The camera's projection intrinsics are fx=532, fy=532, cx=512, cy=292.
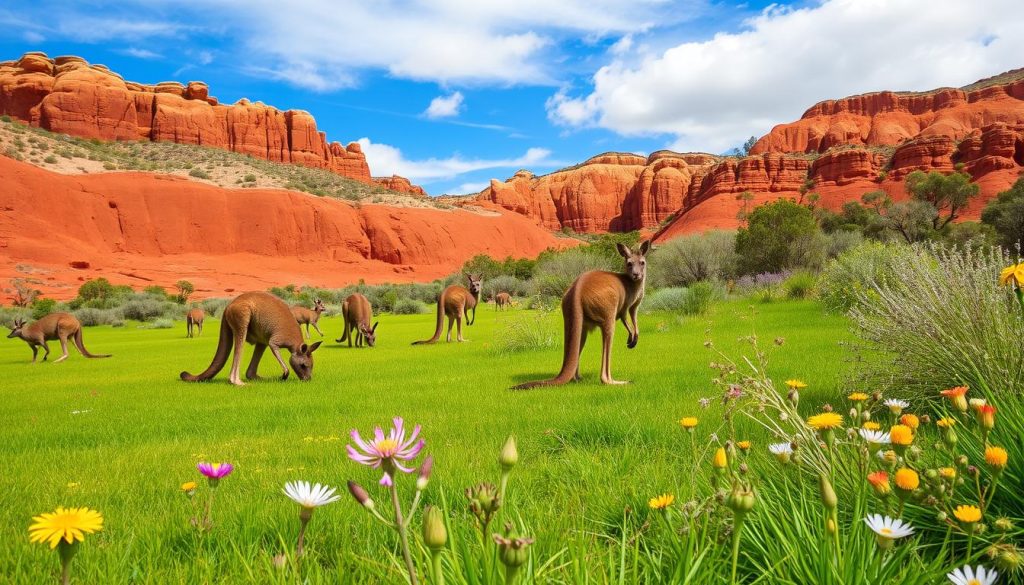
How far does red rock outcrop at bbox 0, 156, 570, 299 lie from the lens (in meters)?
56.1

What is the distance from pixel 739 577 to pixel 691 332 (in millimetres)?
12945

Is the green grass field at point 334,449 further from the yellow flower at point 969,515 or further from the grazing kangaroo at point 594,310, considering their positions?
the yellow flower at point 969,515

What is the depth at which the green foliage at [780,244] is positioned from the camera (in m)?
35.3

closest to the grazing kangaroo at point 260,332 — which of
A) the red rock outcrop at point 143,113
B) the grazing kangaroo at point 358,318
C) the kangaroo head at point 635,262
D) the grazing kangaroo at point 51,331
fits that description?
the kangaroo head at point 635,262

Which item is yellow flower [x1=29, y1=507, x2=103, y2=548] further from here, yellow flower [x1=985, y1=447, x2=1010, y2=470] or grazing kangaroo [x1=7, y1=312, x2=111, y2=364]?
grazing kangaroo [x1=7, y1=312, x2=111, y2=364]

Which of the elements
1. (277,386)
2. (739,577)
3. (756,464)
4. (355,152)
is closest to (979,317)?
(756,464)

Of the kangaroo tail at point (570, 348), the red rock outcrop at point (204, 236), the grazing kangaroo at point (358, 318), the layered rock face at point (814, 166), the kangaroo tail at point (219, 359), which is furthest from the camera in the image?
the layered rock face at point (814, 166)

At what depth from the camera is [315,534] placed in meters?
2.83

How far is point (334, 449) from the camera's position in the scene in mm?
4785

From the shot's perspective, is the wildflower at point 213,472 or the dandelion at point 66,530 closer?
the dandelion at point 66,530

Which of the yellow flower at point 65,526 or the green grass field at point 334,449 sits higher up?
the yellow flower at point 65,526

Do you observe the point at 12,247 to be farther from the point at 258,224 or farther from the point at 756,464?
the point at 756,464

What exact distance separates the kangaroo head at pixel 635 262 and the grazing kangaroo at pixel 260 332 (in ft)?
19.0

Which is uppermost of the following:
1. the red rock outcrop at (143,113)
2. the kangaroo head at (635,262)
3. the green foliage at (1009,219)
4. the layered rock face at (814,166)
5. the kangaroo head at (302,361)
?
the red rock outcrop at (143,113)
